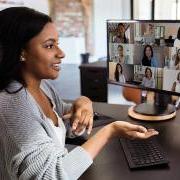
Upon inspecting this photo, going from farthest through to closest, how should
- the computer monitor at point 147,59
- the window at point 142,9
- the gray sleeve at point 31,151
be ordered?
the window at point 142,9, the computer monitor at point 147,59, the gray sleeve at point 31,151

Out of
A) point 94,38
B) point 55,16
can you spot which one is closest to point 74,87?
point 94,38

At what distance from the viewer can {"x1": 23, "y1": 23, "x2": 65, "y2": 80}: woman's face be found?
0.92m

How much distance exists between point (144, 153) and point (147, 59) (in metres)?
0.48

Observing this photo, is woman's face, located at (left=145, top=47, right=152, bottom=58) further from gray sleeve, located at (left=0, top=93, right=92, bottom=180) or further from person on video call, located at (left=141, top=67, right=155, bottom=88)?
gray sleeve, located at (left=0, top=93, right=92, bottom=180)

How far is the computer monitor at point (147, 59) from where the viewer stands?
1.28 m

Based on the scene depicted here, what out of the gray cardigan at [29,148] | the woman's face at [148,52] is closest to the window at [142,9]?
the woman's face at [148,52]

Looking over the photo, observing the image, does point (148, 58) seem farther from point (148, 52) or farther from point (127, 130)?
point (127, 130)

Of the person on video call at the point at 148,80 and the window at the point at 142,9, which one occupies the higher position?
the window at the point at 142,9

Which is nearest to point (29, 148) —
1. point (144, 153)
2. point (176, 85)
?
point (144, 153)

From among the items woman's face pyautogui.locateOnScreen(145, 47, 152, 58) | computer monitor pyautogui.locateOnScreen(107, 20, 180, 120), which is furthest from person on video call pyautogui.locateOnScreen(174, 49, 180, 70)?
woman's face pyautogui.locateOnScreen(145, 47, 152, 58)

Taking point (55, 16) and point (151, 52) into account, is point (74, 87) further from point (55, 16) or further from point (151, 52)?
point (151, 52)

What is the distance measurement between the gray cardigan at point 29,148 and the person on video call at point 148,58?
61 cm

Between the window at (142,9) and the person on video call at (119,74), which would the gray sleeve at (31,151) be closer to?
the person on video call at (119,74)

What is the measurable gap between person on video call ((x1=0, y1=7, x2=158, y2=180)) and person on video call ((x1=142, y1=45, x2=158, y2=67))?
42 cm
